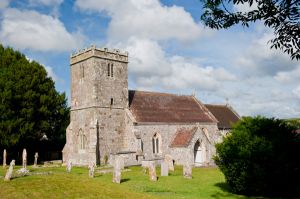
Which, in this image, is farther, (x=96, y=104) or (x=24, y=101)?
(x=24, y=101)

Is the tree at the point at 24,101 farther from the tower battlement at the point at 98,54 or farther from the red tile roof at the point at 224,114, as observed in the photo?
the red tile roof at the point at 224,114

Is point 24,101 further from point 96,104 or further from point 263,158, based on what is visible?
point 263,158

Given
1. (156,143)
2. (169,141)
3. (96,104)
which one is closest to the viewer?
(96,104)

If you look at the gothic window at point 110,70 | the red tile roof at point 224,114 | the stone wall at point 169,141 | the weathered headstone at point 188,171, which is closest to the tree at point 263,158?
the weathered headstone at point 188,171

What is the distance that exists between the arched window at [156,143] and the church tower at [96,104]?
3690mm

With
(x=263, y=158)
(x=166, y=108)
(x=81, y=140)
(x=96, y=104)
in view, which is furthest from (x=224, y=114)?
(x=263, y=158)

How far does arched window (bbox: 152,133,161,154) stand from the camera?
37812mm

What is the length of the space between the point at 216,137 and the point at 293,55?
120ft

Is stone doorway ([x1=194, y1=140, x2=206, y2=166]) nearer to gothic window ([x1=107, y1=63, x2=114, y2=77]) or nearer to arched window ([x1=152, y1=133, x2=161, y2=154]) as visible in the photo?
arched window ([x1=152, y1=133, x2=161, y2=154])

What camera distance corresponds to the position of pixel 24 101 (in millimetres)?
36781

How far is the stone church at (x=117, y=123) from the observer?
35250 mm

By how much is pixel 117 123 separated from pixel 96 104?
325 centimetres

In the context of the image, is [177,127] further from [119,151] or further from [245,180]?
[245,180]

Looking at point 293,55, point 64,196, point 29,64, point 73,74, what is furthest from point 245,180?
point 29,64
